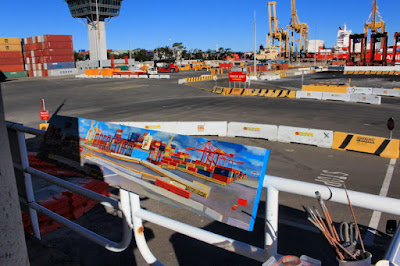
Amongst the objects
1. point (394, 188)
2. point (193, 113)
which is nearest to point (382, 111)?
point (193, 113)

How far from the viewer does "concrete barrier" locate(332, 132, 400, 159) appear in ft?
40.3

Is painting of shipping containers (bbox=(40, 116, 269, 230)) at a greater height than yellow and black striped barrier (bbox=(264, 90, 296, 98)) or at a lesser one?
greater

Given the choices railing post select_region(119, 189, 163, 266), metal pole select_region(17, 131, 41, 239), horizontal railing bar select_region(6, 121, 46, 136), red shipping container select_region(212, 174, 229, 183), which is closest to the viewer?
red shipping container select_region(212, 174, 229, 183)

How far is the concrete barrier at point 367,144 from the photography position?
12281 millimetres

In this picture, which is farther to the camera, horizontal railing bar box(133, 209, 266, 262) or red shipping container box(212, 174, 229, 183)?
red shipping container box(212, 174, 229, 183)

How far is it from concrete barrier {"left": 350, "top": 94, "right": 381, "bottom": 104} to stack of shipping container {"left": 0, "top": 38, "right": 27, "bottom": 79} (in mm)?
75695

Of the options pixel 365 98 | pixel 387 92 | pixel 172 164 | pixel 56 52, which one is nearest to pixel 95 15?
pixel 56 52

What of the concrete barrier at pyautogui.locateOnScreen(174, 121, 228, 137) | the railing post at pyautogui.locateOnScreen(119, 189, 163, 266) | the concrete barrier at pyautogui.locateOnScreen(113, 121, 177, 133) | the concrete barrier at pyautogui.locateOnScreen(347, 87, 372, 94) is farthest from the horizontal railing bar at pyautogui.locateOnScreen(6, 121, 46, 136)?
the concrete barrier at pyautogui.locateOnScreen(347, 87, 372, 94)

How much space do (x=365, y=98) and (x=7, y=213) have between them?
27.9m

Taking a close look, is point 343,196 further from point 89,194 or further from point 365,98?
point 365,98

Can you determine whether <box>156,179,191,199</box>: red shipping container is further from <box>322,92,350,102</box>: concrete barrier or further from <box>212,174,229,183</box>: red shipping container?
<box>322,92,350,102</box>: concrete barrier

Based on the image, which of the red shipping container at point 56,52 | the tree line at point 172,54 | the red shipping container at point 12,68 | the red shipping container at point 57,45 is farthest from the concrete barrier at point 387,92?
the tree line at point 172,54

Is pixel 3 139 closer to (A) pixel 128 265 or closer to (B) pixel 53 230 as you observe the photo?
(A) pixel 128 265

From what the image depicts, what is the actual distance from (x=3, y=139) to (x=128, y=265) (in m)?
3.49
